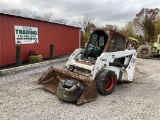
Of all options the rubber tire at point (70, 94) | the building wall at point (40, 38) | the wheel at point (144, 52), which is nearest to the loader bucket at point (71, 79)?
the rubber tire at point (70, 94)

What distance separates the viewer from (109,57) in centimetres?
652

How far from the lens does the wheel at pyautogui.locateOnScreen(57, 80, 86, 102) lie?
540 centimetres

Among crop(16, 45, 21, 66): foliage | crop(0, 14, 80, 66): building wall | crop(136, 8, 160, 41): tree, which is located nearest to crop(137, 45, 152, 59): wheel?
crop(0, 14, 80, 66): building wall

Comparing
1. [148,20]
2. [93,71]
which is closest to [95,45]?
[93,71]

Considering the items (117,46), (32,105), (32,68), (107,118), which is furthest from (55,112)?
(32,68)

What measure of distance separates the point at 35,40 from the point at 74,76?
22.1 feet

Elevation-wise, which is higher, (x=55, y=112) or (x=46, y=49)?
(x=46, y=49)

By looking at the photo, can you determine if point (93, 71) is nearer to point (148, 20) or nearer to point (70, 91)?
point (70, 91)

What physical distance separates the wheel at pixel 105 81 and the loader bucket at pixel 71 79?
41 centimetres

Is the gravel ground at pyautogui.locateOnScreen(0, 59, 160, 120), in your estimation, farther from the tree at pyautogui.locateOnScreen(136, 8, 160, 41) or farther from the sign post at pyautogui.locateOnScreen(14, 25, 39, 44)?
the tree at pyautogui.locateOnScreen(136, 8, 160, 41)

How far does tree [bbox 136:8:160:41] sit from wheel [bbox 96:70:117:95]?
1156 inches

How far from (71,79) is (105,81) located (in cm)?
102

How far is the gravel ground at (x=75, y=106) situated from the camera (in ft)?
15.8

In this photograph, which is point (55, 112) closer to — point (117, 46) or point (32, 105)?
point (32, 105)
